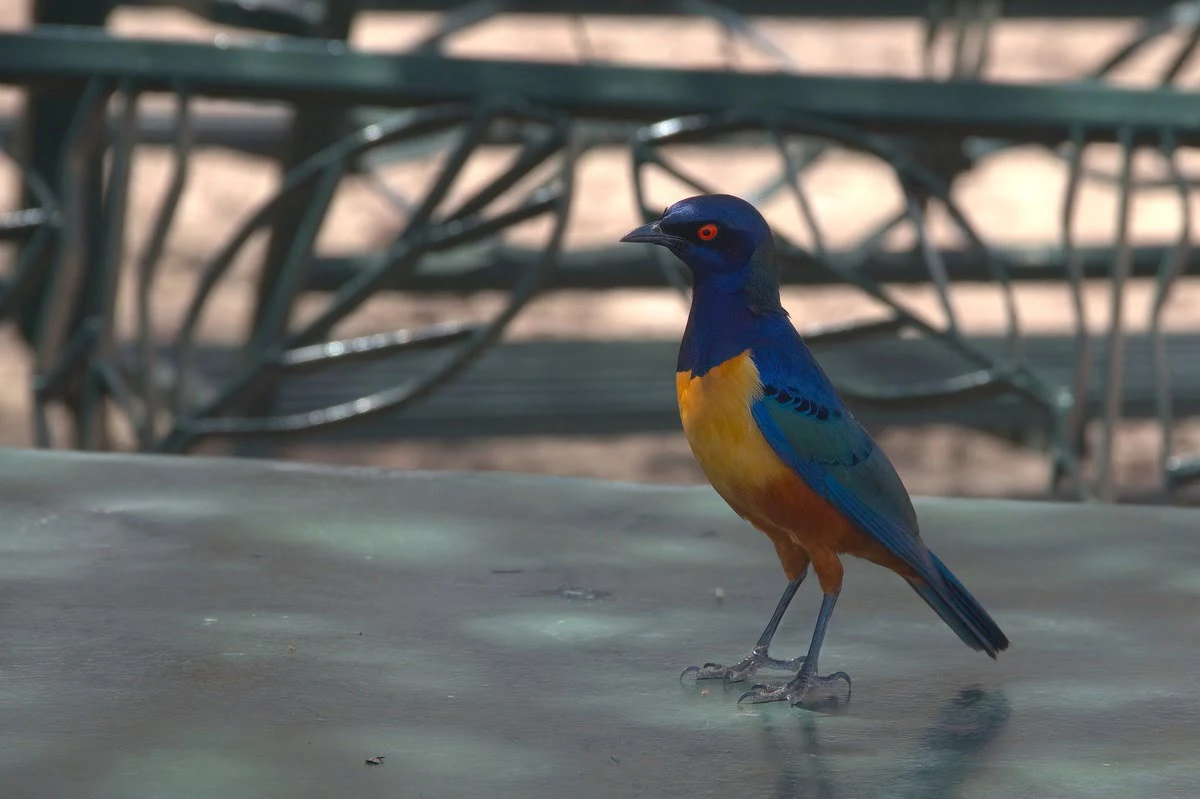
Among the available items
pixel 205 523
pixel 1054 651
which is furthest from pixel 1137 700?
pixel 205 523

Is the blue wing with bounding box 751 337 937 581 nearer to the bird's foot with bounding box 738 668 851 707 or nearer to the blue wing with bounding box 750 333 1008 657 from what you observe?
the blue wing with bounding box 750 333 1008 657

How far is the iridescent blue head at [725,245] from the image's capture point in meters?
1.58

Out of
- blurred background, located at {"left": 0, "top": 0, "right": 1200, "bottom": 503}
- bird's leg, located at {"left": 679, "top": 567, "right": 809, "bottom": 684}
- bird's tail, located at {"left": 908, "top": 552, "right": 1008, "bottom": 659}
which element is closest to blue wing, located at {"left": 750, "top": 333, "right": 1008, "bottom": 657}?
bird's tail, located at {"left": 908, "top": 552, "right": 1008, "bottom": 659}

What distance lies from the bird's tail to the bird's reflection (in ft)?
0.17

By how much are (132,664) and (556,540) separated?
1.93 ft

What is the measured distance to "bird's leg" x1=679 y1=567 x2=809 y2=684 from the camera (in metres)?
1.58

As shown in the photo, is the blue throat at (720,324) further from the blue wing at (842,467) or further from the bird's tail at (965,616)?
the bird's tail at (965,616)

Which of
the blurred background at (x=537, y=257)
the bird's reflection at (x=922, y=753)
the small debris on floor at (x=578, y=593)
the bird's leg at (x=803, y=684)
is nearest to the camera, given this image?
the bird's reflection at (x=922, y=753)

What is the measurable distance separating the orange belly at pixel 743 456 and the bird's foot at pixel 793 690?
0.41 feet

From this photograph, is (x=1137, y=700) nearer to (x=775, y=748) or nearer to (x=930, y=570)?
(x=930, y=570)

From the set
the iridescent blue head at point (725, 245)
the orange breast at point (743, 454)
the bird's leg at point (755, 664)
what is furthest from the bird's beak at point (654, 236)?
the bird's leg at point (755, 664)

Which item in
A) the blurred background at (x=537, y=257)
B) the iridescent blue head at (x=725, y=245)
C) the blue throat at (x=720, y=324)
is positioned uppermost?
the iridescent blue head at (x=725, y=245)

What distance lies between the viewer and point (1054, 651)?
5.59 feet

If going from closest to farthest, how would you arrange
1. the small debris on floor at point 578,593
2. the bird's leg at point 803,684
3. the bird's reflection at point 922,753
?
the bird's reflection at point 922,753 < the bird's leg at point 803,684 < the small debris on floor at point 578,593
